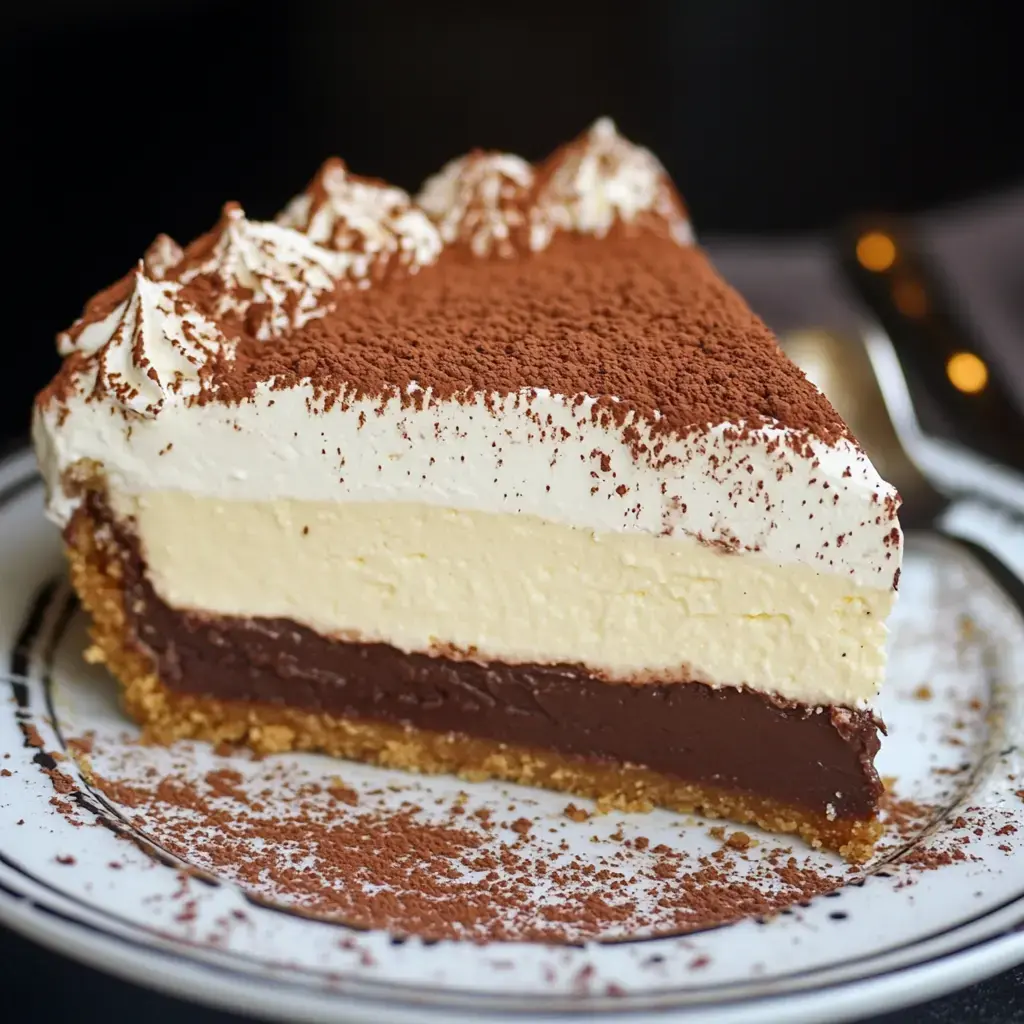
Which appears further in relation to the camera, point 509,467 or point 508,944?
point 509,467

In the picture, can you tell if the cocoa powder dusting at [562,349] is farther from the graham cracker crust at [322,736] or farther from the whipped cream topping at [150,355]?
the graham cracker crust at [322,736]

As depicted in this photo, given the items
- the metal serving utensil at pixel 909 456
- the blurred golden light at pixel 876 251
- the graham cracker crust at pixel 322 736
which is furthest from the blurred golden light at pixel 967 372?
the graham cracker crust at pixel 322 736

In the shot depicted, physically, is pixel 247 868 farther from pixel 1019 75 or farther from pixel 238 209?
pixel 1019 75

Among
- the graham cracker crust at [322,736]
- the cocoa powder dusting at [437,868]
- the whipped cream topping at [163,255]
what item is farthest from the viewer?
the whipped cream topping at [163,255]

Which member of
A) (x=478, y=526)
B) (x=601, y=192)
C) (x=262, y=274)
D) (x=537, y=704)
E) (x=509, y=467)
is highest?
(x=601, y=192)

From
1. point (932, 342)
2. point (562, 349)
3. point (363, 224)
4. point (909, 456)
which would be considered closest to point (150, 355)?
point (363, 224)

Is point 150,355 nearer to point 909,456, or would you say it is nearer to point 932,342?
point 909,456

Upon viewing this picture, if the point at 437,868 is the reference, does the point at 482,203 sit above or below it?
above

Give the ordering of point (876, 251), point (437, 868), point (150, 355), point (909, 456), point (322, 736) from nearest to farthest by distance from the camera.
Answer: point (437, 868), point (150, 355), point (322, 736), point (909, 456), point (876, 251)
